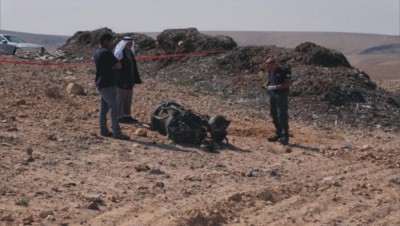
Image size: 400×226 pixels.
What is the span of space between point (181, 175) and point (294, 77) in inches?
361

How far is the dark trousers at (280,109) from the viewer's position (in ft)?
35.8

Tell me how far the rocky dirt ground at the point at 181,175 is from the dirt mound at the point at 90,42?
13.1 metres

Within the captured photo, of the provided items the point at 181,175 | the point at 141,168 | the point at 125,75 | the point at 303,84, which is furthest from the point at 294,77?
the point at 141,168

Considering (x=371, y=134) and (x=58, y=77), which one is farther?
(x=58, y=77)

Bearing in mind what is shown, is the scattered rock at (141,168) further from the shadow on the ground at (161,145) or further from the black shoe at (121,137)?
the black shoe at (121,137)

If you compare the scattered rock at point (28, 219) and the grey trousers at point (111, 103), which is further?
the grey trousers at point (111, 103)

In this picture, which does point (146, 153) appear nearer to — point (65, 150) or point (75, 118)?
point (65, 150)

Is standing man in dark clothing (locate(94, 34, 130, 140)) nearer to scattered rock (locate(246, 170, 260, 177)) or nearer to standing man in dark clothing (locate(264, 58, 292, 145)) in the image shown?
scattered rock (locate(246, 170, 260, 177))

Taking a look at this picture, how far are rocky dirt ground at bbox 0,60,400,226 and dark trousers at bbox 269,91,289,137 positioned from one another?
0.32m

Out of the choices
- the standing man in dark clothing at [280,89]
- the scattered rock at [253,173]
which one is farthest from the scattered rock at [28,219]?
the standing man in dark clothing at [280,89]

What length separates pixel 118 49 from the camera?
36.7 feet

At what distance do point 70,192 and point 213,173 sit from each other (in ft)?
6.52

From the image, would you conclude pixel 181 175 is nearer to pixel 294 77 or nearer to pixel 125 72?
pixel 125 72

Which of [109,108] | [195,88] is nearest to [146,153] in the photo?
[109,108]
